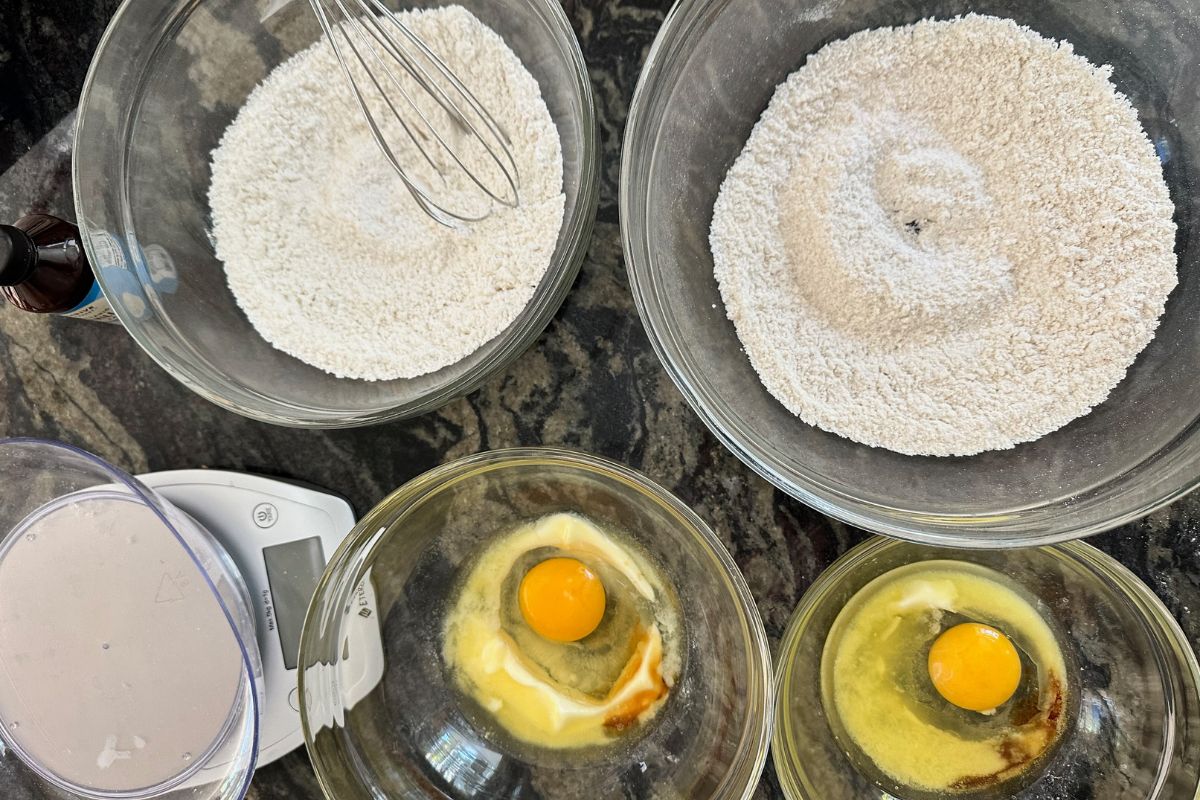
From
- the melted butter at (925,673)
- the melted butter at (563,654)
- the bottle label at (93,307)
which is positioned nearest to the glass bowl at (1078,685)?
the melted butter at (925,673)

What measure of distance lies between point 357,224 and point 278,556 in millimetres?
526

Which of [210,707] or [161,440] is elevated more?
[161,440]

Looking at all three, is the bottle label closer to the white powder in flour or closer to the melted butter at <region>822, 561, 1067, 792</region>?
the white powder in flour

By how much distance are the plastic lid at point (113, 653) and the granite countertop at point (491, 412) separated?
15 centimetres

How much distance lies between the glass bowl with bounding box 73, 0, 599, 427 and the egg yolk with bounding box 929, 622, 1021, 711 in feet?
2.44

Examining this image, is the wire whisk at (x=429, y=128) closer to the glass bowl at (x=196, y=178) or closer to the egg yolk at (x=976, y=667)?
the glass bowl at (x=196, y=178)

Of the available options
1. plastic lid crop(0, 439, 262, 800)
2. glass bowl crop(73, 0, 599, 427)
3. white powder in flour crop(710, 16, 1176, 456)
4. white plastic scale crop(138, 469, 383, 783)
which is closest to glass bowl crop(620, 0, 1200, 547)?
white powder in flour crop(710, 16, 1176, 456)

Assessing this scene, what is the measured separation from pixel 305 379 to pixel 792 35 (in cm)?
90

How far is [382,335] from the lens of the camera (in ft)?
3.74

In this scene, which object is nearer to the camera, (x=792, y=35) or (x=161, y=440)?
(x=792, y=35)

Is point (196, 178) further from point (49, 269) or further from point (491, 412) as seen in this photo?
point (491, 412)

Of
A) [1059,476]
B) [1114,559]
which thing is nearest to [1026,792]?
[1114,559]

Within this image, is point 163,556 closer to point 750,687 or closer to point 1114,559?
point 750,687

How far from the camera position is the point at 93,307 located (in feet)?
3.78
